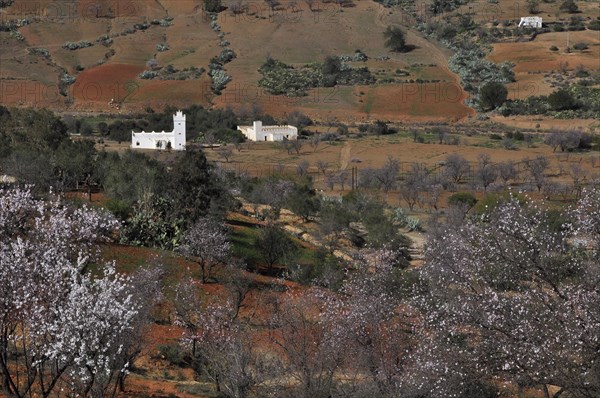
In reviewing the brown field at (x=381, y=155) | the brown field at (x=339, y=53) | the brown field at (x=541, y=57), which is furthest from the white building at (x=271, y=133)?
the brown field at (x=541, y=57)

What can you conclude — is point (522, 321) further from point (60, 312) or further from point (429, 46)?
point (429, 46)

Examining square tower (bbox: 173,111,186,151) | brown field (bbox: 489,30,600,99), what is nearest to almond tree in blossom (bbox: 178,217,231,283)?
square tower (bbox: 173,111,186,151)

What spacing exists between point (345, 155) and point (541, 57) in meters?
47.0

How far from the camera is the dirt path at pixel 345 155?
6483cm

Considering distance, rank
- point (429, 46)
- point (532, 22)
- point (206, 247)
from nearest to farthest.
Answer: point (206, 247) → point (429, 46) → point (532, 22)

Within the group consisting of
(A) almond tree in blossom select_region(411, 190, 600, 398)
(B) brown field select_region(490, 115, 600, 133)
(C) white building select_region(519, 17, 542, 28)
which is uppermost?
(C) white building select_region(519, 17, 542, 28)

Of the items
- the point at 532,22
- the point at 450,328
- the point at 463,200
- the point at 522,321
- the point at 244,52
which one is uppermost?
the point at 532,22

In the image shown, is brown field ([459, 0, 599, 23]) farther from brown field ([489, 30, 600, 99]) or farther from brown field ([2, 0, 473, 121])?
brown field ([2, 0, 473, 121])

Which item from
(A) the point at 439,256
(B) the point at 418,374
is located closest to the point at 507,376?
(B) the point at 418,374

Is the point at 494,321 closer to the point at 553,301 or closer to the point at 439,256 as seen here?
the point at 553,301

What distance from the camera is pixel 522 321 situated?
13.0 m

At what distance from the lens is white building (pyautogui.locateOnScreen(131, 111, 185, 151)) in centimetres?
6975

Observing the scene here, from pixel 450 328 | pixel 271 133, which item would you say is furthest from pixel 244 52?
pixel 450 328

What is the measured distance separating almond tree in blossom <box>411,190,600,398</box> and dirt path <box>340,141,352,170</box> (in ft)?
158
